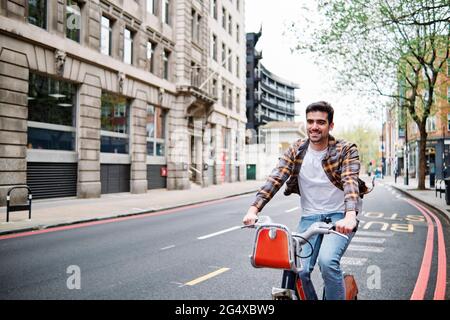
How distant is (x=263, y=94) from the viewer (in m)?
91.9

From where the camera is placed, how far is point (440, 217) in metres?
13.4

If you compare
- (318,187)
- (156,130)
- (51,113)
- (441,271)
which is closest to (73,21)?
(51,113)

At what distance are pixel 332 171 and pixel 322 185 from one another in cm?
16

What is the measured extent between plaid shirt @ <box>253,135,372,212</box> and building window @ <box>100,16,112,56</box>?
18864 mm

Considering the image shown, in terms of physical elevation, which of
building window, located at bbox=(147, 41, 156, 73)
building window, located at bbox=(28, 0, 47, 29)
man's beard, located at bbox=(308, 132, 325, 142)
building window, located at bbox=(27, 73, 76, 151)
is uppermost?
building window, located at bbox=(147, 41, 156, 73)

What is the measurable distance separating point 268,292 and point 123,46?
19836mm

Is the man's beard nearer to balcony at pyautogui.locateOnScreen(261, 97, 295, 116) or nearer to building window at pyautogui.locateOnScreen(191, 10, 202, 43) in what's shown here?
building window at pyautogui.locateOnScreen(191, 10, 202, 43)

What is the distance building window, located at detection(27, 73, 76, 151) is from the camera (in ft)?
53.3

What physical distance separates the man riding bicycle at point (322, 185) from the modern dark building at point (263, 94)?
6799 centimetres

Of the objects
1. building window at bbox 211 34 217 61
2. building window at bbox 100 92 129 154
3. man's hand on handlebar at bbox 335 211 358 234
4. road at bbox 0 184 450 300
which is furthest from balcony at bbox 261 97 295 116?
man's hand on handlebar at bbox 335 211 358 234

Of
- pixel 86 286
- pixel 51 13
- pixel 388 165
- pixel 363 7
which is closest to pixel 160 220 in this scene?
pixel 86 286

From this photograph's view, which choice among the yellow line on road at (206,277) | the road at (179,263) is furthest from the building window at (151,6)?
the yellow line on road at (206,277)

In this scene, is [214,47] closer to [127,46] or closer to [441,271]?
[127,46]
